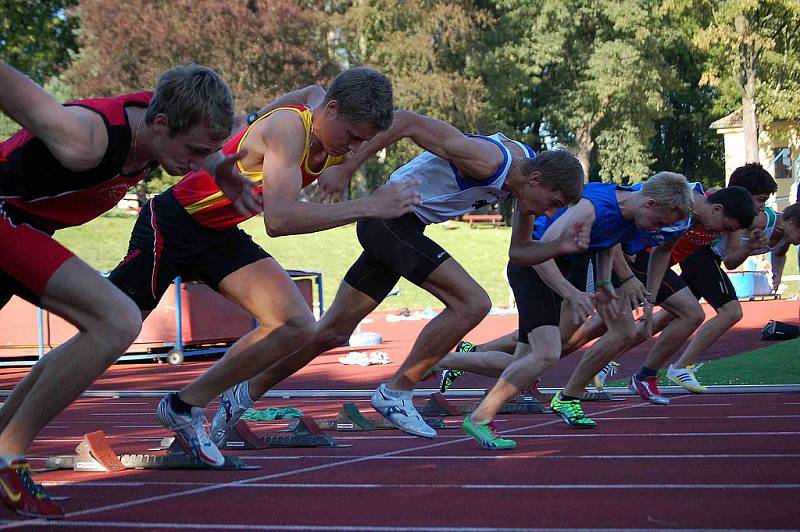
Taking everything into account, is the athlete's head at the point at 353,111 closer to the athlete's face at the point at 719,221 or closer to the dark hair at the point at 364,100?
the dark hair at the point at 364,100

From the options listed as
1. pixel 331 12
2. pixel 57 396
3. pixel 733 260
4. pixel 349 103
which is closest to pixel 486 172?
pixel 349 103

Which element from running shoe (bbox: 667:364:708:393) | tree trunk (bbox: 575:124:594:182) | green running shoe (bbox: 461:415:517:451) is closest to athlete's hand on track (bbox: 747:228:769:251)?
running shoe (bbox: 667:364:708:393)

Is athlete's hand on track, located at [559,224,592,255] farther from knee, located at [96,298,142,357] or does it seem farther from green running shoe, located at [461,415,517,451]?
knee, located at [96,298,142,357]

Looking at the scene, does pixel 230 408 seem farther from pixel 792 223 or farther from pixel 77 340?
pixel 792 223

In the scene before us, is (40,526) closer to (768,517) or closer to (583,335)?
(768,517)

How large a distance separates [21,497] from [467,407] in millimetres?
4874

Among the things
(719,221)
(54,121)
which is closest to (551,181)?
(54,121)

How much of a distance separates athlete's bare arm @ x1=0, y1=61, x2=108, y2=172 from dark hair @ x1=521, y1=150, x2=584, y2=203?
2.66 m

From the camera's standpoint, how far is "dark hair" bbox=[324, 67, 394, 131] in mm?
5535

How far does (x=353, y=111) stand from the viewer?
219 inches

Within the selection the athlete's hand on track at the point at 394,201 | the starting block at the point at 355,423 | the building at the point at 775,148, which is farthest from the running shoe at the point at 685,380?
the building at the point at 775,148

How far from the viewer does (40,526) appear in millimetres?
3977

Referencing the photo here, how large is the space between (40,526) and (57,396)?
0.50 m

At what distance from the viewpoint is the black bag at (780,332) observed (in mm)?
14406
